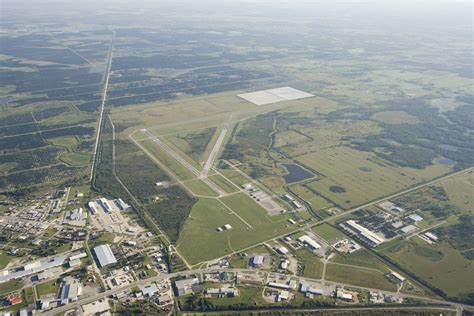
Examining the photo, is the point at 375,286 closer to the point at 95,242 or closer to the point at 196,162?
the point at 95,242

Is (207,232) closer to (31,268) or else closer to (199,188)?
(199,188)

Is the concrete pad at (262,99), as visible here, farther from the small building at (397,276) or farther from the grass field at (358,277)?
the small building at (397,276)

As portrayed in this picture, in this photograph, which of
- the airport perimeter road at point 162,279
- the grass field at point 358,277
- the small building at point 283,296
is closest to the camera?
the airport perimeter road at point 162,279

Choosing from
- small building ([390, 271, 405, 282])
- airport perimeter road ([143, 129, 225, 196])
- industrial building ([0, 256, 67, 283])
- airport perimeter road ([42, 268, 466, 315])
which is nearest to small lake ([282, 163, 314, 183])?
airport perimeter road ([143, 129, 225, 196])

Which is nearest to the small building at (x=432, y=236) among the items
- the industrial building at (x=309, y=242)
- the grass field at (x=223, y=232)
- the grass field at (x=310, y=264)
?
the industrial building at (x=309, y=242)

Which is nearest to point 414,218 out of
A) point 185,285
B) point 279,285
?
point 279,285

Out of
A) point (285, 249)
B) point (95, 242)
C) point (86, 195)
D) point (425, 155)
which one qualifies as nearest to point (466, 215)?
point (425, 155)
